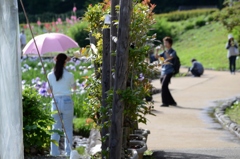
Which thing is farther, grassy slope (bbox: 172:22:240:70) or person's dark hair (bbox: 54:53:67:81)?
grassy slope (bbox: 172:22:240:70)

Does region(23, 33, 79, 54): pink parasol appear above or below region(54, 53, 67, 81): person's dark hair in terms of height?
above

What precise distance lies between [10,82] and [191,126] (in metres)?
8.20

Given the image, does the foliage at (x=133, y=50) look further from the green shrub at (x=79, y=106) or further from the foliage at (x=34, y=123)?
the green shrub at (x=79, y=106)

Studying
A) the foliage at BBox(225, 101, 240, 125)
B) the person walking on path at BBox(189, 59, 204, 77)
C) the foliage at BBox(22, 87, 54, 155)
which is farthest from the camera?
the person walking on path at BBox(189, 59, 204, 77)

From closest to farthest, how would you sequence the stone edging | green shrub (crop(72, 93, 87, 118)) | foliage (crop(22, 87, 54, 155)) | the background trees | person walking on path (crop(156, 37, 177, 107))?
foliage (crop(22, 87, 54, 155)) → the stone edging → green shrub (crop(72, 93, 87, 118)) → person walking on path (crop(156, 37, 177, 107)) → the background trees

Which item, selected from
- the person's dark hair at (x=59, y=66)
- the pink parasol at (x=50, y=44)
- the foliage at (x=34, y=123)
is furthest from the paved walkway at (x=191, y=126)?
the pink parasol at (x=50, y=44)

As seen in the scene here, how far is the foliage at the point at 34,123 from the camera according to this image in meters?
8.99

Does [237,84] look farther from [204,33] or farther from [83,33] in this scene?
[204,33]

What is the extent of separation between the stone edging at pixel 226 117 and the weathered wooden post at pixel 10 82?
7.08 meters

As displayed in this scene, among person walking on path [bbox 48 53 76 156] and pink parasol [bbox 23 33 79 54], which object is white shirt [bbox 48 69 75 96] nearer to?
person walking on path [bbox 48 53 76 156]

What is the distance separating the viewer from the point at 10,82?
15.3 feet

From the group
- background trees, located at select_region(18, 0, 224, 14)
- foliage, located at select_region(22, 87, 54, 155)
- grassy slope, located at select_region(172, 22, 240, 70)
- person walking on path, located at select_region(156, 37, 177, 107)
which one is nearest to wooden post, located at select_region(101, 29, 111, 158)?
foliage, located at select_region(22, 87, 54, 155)

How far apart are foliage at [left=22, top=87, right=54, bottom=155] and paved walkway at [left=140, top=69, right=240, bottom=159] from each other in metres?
→ 1.40

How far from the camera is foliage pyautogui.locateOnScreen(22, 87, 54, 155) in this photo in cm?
899
